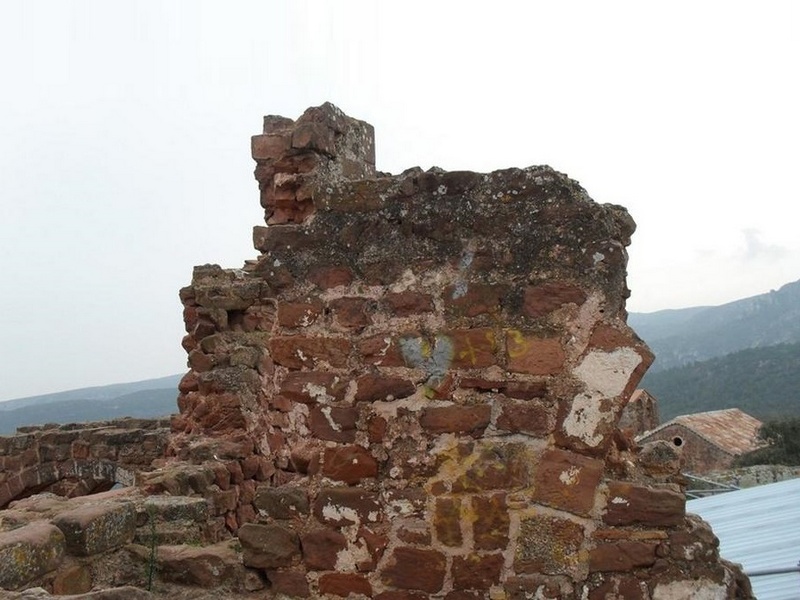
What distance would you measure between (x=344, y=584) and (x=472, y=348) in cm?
104

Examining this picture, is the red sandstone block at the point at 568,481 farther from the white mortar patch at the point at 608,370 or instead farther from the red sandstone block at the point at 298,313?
the red sandstone block at the point at 298,313

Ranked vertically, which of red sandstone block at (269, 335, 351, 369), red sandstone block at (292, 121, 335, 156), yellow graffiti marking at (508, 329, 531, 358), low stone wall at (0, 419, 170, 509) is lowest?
low stone wall at (0, 419, 170, 509)

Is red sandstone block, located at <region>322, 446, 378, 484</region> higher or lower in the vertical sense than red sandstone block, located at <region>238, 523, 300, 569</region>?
higher

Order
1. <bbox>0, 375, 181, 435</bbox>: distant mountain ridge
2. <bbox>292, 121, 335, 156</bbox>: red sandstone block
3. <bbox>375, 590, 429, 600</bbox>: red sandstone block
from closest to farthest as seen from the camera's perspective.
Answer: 1. <bbox>375, 590, 429, 600</bbox>: red sandstone block
2. <bbox>292, 121, 335, 156</bbox>: red sandstone block
3. <bbox>0, 375, 181, 435</bbox>: distant mountain ridge

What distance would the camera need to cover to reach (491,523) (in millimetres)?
2725

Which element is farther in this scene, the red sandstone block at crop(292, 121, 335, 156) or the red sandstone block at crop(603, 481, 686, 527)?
the red sandstone block at crop(292, 121, 335, 156)

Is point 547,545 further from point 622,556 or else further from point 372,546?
point 372,546

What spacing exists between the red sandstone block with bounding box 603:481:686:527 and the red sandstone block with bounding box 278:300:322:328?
4.35ft

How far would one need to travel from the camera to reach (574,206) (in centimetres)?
277

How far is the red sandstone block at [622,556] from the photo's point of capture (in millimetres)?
2600

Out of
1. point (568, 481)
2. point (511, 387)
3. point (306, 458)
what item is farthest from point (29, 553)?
point (568, 481)

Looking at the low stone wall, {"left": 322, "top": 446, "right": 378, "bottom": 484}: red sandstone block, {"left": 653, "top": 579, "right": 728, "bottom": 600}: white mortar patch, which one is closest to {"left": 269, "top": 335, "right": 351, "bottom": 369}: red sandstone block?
{"left": 322, "top": 446, "right": 378, "bottom": 484}: red sandstone block

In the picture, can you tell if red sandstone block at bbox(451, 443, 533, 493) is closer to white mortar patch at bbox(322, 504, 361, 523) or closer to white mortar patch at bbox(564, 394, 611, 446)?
white mortar patch at bbox(564, 394, 611, 446)

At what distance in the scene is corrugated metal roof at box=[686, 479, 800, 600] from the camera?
391 cm
